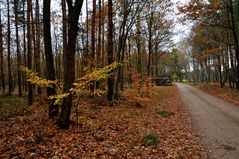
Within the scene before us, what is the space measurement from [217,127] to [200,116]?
2.52 metres

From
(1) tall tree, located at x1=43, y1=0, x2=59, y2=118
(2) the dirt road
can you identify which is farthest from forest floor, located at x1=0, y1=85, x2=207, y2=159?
(1) tall tree, located at x1=43, y1=0, x2=59, y2=118

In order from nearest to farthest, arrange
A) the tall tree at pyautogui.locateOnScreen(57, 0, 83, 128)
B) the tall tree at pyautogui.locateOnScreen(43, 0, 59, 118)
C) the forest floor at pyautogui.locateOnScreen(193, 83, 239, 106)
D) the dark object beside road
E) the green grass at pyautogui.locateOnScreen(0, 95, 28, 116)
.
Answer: the tall tree at pyautogui.locateOnScreen(57, 0, 83, 128)
the tall tree at pyautogui.locateOnScreen(43, 0, 59, 118)
the green grass at pyautogui.locateOnScreen(0, 95, 28, 116)
the forest floor at pyautogui.locateOnScreen(193, 83, 239, 106)
the dark object beside road

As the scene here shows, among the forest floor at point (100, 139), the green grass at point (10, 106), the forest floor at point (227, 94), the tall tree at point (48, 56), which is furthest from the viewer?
the forest floor at point (227, 94)

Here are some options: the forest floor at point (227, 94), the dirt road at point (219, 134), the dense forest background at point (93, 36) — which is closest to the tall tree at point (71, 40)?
the dense forest background at point (93, 36)

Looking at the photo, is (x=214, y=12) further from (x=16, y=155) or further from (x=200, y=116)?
(x=16, y=155)

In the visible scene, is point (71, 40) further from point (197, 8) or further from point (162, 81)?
point (162, 81)

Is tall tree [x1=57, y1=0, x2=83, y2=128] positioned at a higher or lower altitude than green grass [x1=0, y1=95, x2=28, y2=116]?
higher

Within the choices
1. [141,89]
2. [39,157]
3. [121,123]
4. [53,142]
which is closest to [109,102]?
[141,89]

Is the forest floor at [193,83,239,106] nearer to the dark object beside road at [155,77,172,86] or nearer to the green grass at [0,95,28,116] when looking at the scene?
the green grass at [0,95,28,116]

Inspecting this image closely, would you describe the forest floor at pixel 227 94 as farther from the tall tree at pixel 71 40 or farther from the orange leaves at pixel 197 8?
the tall tree at pixel 71 40

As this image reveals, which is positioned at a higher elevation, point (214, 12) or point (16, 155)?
point (214, 12)

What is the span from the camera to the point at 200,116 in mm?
11273

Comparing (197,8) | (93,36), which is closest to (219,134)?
(93,36)

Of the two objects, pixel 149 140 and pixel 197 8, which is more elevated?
pixel 197 8
